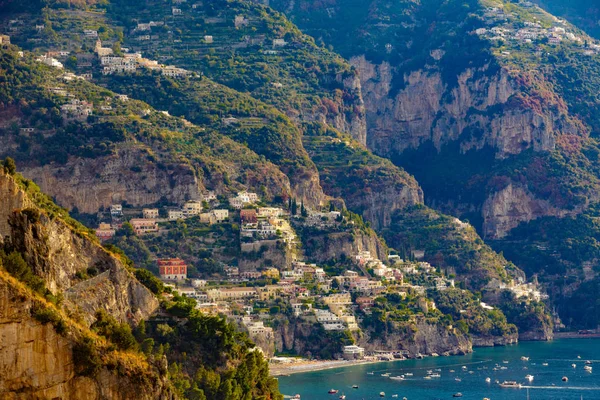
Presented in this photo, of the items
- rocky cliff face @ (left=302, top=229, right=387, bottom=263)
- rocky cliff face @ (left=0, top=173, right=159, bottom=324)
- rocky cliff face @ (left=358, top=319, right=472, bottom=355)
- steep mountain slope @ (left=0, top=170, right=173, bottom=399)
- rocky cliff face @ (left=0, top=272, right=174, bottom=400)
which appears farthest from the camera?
rocky cliff face @ (left=302, top=229, right=387, bottom=263)

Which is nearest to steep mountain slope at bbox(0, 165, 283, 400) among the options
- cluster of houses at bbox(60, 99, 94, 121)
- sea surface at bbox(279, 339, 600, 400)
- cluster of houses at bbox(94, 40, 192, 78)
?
sea surface at bbox(279, 339, 600, 400)

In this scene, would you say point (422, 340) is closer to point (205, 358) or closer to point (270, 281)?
point (270, 281)

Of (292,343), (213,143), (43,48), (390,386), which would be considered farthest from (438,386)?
(43,48)

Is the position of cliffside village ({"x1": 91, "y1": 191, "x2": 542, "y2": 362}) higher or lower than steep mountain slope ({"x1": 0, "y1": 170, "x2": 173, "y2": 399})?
higher

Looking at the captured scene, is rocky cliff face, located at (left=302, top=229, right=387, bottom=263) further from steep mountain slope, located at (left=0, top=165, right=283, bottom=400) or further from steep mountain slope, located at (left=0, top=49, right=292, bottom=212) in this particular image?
steep mountain slope, located at (left=0, top=165, right=283, bottom=400)

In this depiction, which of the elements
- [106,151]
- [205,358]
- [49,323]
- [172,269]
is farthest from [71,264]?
[106,151]

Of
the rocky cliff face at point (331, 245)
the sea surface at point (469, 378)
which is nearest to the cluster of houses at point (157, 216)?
the rocky cliff face at point (331, 245)

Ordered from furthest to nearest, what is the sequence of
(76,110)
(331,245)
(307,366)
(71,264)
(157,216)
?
(331,245), (76,110), (157,216), (307,366), (71,264)

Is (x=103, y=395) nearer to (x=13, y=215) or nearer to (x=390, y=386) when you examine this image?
(x=13, y=215)
